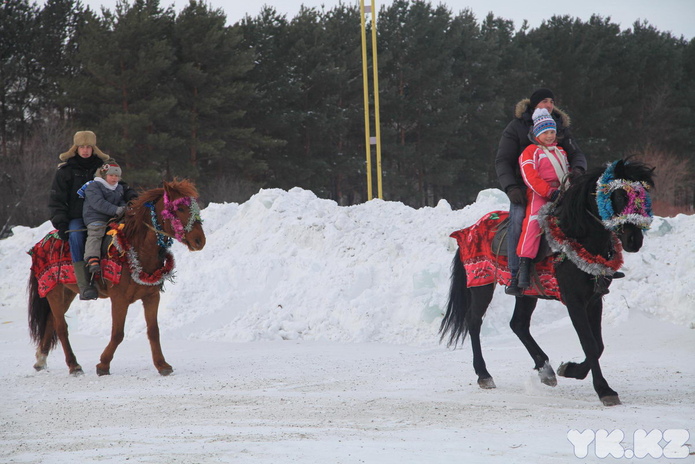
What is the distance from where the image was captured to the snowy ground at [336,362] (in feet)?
16.8

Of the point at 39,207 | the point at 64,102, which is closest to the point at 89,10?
the point at 64,102

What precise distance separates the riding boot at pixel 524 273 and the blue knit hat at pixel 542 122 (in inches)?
45.5

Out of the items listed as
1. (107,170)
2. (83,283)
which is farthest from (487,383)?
(107,170)

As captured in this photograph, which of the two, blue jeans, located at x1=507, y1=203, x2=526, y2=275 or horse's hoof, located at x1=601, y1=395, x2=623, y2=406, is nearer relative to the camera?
horse's hoof, located at x1=601, y1=395, x2=623, y2=406

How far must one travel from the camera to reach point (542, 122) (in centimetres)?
711

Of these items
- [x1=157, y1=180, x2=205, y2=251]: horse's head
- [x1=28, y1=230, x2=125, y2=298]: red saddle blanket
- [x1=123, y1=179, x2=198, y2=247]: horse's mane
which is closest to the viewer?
[x1=157, y1=180, x2=205, y2=251]: horse's head

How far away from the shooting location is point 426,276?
12.3m

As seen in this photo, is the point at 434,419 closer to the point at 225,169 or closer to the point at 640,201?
the point at 640,201

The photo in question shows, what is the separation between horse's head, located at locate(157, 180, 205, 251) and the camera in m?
8.40

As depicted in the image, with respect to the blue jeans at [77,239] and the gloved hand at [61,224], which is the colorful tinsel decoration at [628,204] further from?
the gloved hand at [61,224]

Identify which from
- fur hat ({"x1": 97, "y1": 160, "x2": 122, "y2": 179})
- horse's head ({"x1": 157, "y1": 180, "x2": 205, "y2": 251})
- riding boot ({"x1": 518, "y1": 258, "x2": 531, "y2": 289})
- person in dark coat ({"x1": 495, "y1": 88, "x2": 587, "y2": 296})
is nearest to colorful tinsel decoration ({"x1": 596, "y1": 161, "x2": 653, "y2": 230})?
person in dark coat ({"x1": 495, "y1": 88, "x2": 587, "y2": 296})

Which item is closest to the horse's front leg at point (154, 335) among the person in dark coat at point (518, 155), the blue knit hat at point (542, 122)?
the person in dark coat at point (518, 155)

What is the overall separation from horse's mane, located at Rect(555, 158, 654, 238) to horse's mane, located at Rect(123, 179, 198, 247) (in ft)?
13.2

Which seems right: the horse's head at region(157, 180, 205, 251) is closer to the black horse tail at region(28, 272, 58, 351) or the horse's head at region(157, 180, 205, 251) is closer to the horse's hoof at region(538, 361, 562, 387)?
the black horse tail at region(28, 272, 58, 351)
